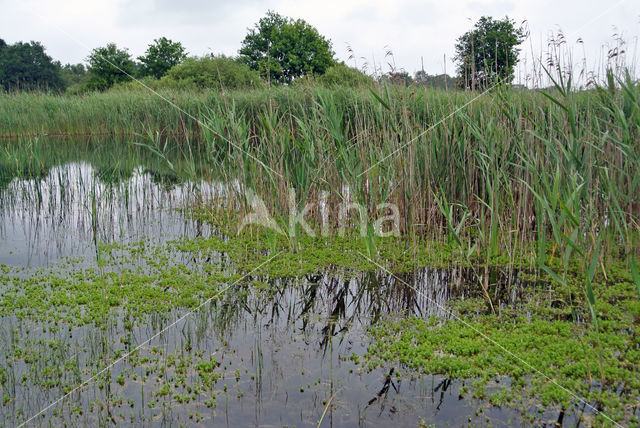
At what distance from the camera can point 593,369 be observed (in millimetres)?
2805

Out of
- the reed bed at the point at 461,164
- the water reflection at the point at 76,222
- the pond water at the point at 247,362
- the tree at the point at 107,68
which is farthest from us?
the tree at the point at 107,68

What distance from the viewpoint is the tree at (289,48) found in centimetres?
3516

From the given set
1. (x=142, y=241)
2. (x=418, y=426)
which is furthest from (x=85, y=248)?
(x=418, y=426)

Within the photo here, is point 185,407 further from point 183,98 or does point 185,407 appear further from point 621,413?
point 183,98

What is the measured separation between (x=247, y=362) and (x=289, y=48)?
34.9m

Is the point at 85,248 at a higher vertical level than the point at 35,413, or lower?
higher

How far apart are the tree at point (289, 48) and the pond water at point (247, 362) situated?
31078 millimetres

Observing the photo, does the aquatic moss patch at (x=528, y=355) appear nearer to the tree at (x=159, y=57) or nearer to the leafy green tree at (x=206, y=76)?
the leafy green tree at (x=206, y=76)

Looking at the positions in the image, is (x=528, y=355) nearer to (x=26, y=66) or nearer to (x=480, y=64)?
(x=480, y=64)

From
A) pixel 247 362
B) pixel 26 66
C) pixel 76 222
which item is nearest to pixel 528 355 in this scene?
pixel 247 362

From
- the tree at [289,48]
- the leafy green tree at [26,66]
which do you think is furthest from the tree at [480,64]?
the leafy green tree at [26,66]

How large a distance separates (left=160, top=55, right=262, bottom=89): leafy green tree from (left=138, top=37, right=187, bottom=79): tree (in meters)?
13.6

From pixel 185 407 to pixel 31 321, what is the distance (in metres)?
1.56

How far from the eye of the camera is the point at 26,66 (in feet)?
135
